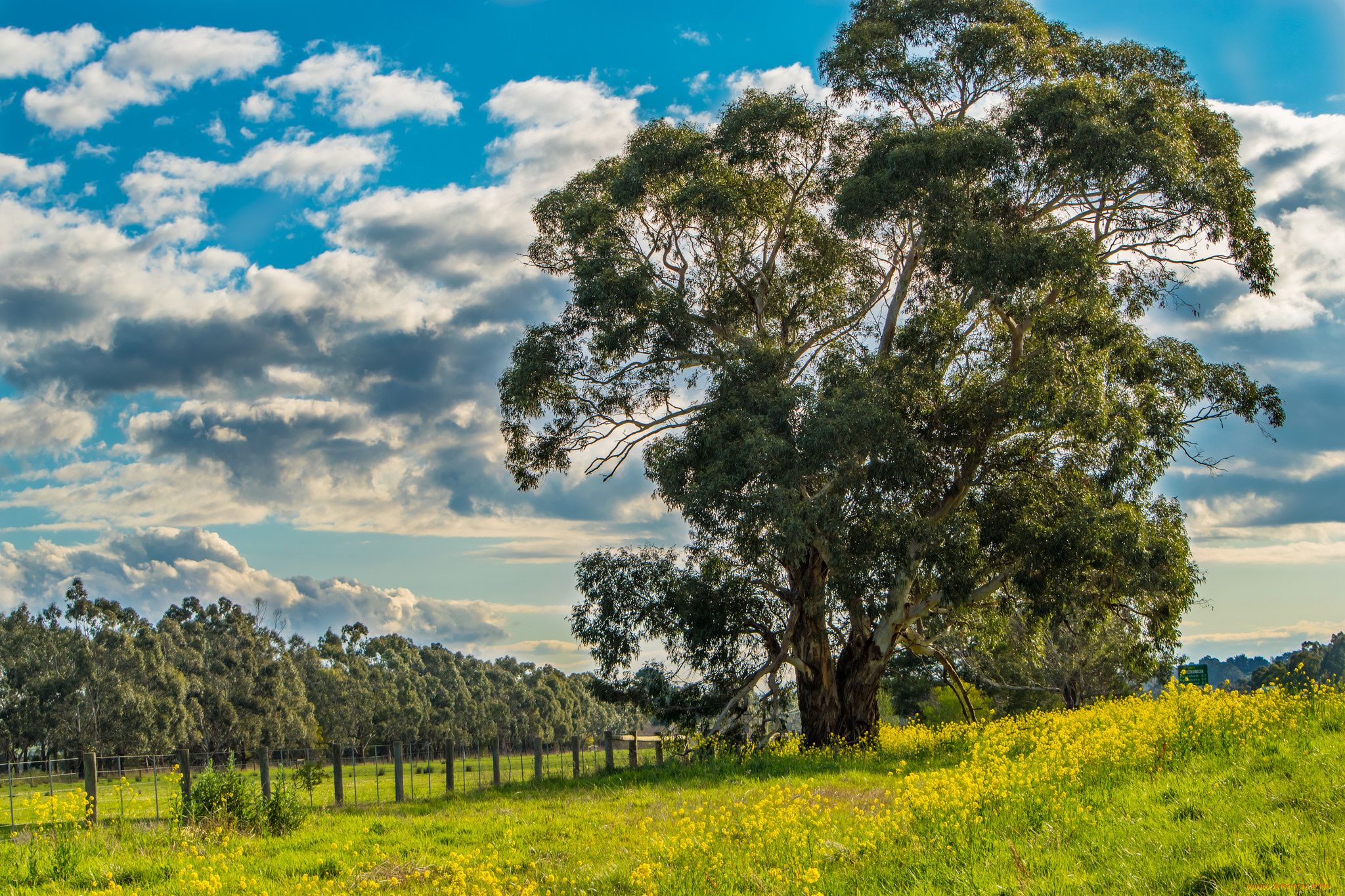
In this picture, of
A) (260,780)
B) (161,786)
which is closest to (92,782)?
(260,780)

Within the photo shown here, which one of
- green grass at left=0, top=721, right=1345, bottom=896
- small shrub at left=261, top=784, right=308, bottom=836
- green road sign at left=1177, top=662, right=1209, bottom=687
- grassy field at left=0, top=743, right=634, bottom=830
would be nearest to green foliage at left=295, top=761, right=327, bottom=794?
grassy field at left=0, top=743, right=634, bottom=830

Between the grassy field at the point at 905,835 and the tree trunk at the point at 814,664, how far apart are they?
594 cm

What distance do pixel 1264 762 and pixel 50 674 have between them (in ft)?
211

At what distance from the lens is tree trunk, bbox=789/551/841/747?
21.5 meters

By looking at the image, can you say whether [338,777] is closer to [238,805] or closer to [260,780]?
[260,780]

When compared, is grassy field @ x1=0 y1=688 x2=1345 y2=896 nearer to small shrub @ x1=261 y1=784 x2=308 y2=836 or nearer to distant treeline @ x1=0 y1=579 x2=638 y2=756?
small shrub @ x1=261 y1=784 x2=308 y2=836

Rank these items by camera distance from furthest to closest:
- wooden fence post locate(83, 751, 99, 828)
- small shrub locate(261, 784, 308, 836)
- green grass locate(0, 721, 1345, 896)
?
wooden fence post locate(83, 751, 99, 828)
small shrub locate(261, 784, 308, 836)
green grass locate(0, 721, 1345, 896)

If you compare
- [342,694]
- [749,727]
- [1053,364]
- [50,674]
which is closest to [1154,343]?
[1053,364]

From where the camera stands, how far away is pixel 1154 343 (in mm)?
21000

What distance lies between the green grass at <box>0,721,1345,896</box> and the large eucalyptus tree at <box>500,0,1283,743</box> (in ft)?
20.1

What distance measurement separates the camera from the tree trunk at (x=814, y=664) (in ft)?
70.5

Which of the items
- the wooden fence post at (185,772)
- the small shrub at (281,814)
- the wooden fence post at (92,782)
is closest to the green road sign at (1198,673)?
the small shrub at (281,814)

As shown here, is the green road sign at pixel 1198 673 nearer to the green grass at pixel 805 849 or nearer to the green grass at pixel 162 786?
the green grass at pixel 805 849

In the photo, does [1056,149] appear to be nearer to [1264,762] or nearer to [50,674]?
[1264,762]
